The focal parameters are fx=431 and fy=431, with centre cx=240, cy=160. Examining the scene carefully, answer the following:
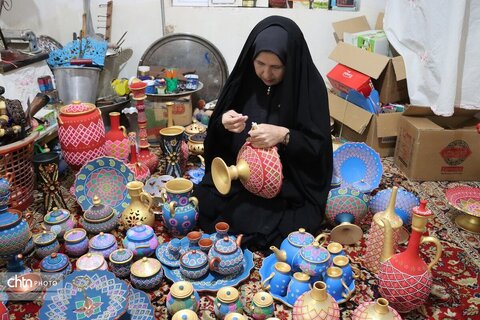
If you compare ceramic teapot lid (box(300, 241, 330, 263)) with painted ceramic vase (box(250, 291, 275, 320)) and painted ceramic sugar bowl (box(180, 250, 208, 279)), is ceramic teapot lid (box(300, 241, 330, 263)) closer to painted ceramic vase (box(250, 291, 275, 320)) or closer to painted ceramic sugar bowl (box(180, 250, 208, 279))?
painted ceramic vase (box(250, 291, 275, 320))

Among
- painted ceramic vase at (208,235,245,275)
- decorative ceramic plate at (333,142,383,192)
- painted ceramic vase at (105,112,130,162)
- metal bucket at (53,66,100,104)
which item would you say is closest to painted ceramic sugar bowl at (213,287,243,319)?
painted ceramic vase at (208,235,245,275)

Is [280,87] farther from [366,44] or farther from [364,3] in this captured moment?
[364,3]

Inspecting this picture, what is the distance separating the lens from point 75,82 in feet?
9.75

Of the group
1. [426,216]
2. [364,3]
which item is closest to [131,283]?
[426,216]

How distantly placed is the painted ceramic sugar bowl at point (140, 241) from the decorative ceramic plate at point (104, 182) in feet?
1.26

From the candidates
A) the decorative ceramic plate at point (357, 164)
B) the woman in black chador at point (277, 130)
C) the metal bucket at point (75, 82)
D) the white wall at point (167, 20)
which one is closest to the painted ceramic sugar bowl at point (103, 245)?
the woman in black chador at point (277, 130)

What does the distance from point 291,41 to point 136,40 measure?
2.12 meters

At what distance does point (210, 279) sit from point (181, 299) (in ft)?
0.84

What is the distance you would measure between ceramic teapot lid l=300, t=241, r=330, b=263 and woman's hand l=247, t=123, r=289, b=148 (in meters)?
0.43

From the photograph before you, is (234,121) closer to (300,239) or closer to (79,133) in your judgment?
(300,239)

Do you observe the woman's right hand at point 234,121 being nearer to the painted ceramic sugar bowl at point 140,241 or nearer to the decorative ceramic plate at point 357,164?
the painted ceramic sugar bowl at point 140,241

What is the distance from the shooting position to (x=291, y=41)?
5.62 feet

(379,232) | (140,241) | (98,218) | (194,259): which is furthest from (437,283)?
(98,218)

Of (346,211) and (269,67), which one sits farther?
(346,211)
